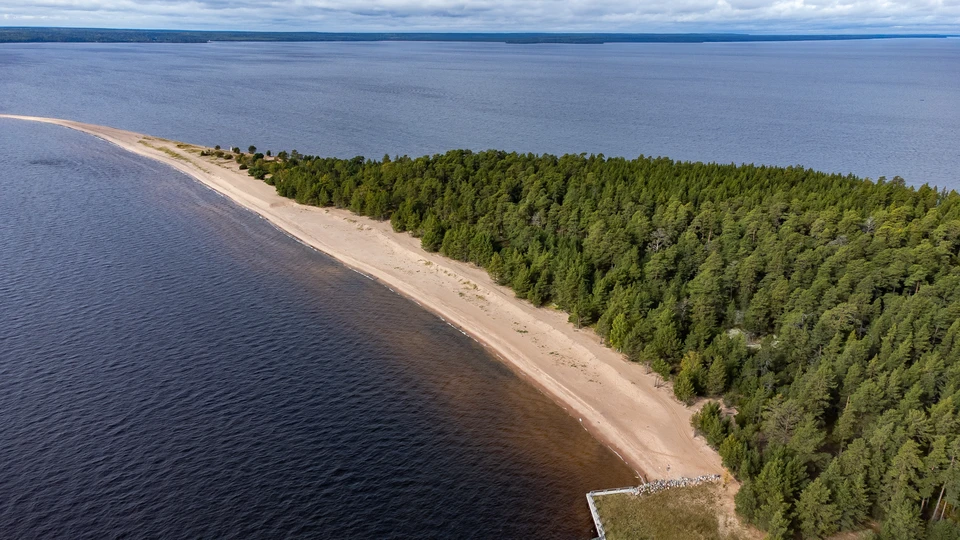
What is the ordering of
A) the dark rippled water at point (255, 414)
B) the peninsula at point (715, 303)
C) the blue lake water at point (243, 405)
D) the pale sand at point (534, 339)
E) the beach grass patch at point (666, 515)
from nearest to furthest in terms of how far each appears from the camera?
the beach grass patch at point (666, 515) < the peninsula at point (715, 303) < the dark rippled water at point (255, 414) < the blue lake water at point (243, 405) < the pale sand at point (534, 339)

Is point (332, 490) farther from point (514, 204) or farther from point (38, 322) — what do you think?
point (514, 204)

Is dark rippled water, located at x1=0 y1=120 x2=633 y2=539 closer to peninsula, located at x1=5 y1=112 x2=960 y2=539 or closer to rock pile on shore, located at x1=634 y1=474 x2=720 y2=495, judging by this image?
rock pile on shore, located at x1=634 y1=474 x2=720 y2=495

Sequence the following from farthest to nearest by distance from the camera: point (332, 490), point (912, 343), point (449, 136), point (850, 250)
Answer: point (449, 136) → point (850, 250) → point (912, 343) → point (332, 490)

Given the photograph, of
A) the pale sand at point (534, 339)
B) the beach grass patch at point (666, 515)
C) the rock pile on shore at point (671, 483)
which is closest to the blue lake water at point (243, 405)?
the beach grass patch at point (666, 515)

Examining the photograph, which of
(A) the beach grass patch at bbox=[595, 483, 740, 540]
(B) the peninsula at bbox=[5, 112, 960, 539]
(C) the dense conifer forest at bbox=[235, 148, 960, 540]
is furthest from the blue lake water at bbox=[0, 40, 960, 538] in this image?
(C) the dense conifer forest at bbox=[235, 148, 960, 540]

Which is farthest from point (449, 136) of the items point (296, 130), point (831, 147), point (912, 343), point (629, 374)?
point (912, 343)

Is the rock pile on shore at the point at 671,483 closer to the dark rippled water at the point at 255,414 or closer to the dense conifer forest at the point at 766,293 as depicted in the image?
the dense conifer forest at the point at 766,293
